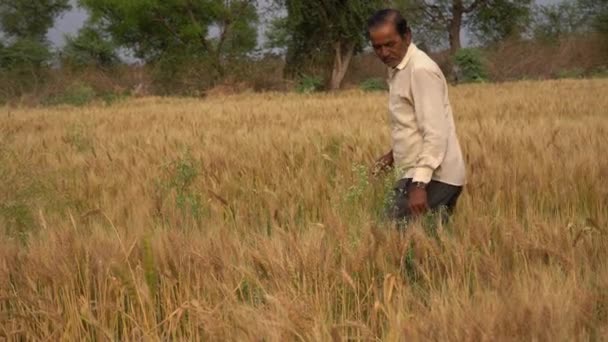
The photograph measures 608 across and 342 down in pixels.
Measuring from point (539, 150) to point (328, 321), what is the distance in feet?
9.59

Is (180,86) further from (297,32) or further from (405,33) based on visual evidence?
(405,33)

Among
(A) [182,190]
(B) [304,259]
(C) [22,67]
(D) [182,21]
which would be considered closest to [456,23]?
(D) [182,21]

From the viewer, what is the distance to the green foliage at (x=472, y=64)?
28.5m

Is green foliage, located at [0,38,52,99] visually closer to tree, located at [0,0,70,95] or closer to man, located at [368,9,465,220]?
tree, located at [0,0,70,95]

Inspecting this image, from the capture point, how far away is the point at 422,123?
2.65 meters

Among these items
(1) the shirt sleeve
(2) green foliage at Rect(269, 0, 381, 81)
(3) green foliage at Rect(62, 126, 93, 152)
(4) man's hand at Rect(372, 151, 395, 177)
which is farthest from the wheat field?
(2) green foliage at Rect(269, 0, 381, 81)

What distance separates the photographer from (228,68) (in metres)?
28.3

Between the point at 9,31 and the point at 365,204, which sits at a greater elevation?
the point at 9,31

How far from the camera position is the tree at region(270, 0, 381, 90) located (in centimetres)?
2544

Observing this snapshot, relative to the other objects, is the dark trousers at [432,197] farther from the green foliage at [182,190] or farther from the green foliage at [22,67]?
the green foliage at [22,67]

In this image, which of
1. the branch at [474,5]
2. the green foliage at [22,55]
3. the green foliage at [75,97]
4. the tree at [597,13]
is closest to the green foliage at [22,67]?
the green foliage at [22,55]

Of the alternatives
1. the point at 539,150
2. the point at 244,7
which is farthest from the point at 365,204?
the point at 244,7

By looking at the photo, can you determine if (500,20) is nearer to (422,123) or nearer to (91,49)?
(91,49)

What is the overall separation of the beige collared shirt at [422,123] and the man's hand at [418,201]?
0.05m
